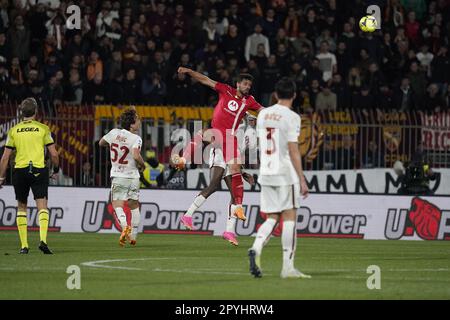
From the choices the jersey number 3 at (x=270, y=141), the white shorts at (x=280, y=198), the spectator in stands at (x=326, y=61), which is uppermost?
the spectator in stands at (x=326, y=61)

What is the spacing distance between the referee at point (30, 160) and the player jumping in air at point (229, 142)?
340 centimetres

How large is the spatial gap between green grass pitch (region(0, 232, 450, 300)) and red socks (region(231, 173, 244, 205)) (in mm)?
893

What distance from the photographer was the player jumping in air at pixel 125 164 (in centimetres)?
2061

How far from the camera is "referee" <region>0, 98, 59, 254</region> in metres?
18.5

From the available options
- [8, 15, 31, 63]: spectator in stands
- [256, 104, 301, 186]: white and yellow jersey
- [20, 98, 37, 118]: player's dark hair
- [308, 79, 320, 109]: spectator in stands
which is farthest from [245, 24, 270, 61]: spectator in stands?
[256, 104, 301, 186]: white and yellow jersey

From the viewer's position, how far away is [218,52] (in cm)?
3069

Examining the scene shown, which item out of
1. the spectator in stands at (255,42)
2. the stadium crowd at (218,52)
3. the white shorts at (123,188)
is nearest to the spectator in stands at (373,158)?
the stadium crowd at (218,52)

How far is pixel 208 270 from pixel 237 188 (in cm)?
556

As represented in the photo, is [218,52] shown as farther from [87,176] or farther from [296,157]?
[296,157]

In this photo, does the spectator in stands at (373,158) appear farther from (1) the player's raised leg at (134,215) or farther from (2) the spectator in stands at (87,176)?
(1) the player's raised leg at (134,215)

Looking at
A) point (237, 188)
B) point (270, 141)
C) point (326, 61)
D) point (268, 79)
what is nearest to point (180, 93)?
point (268, 79)
